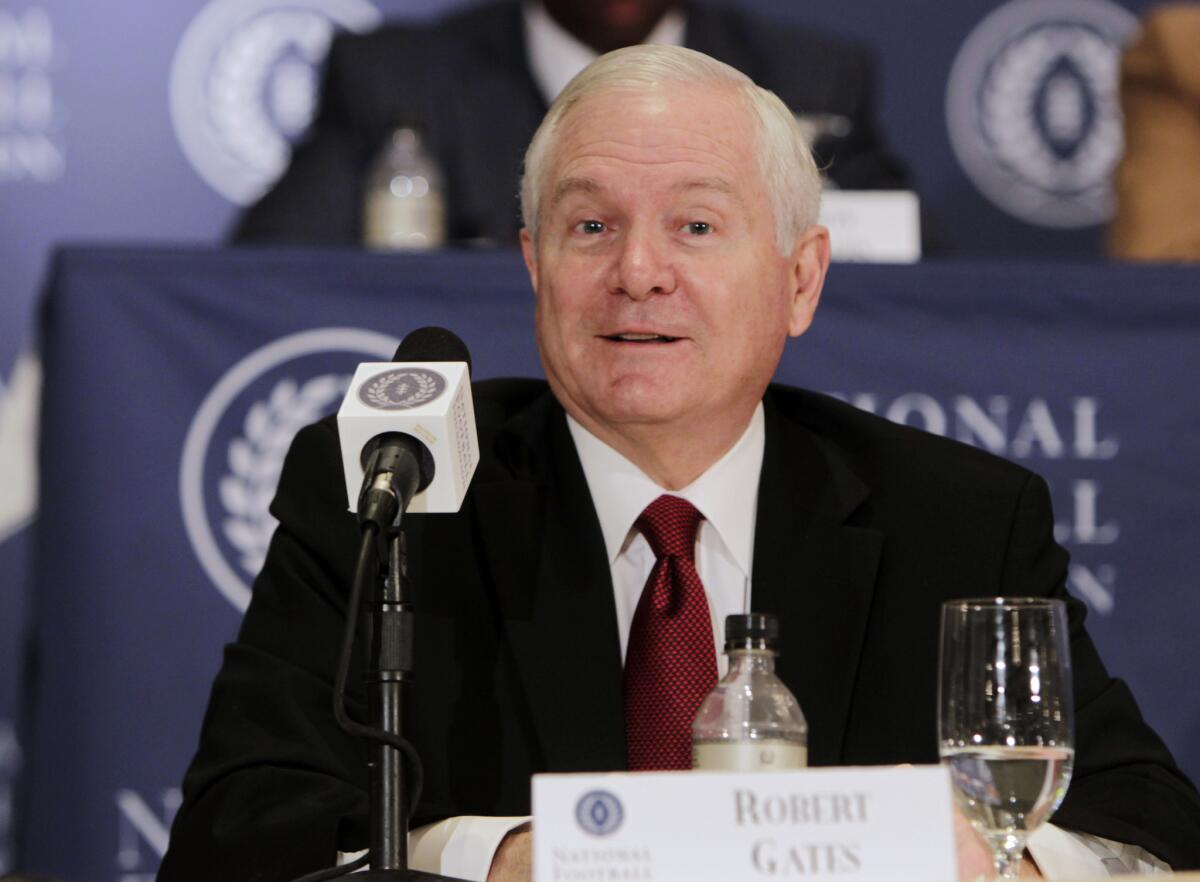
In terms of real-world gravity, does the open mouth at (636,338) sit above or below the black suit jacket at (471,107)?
below

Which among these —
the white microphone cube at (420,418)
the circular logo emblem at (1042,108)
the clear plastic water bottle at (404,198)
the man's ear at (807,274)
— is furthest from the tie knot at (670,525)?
the circular logo emblem at (1042,108)

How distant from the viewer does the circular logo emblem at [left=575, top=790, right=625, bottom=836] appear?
114 cm

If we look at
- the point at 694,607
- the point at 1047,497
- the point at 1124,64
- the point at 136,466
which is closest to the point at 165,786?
the point at 136,466

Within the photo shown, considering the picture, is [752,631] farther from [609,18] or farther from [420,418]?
[609,18]

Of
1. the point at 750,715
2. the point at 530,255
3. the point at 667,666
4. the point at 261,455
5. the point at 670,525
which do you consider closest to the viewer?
the point at 750,715

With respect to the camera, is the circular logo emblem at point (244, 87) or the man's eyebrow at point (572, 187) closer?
the man's eyebrow at point (572, 187)

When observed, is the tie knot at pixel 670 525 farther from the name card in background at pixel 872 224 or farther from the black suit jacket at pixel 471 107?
the black suit jacket at pixel 471 107

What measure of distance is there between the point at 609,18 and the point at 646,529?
8.57 feet

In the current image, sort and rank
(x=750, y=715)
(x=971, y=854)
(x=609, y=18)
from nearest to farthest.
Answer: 1. (x=971, y=854)
2. (x=750, y=715)
3. (x=609, y=18)

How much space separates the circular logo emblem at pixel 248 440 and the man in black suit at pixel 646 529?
0.62 meters

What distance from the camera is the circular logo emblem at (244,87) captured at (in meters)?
4.64

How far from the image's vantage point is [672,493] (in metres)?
2.18

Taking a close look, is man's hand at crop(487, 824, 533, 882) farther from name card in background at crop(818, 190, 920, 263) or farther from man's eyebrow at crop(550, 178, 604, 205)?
name card in background at crop(818, 190, 920, 263)

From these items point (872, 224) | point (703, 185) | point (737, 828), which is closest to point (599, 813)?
point (737, 828)
